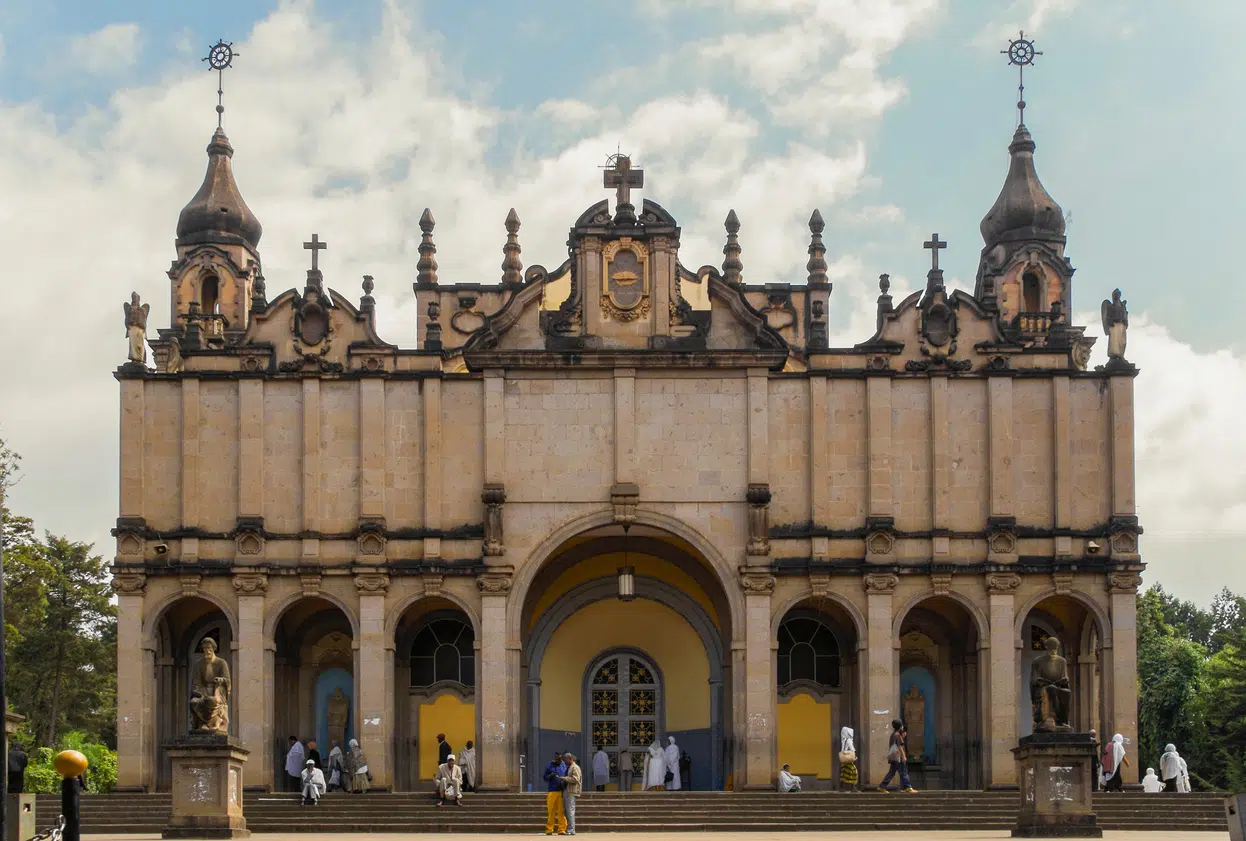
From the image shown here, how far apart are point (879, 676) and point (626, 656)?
6797 millimetres

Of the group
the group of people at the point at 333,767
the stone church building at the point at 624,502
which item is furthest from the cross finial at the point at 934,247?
the group of people at the point at 333,767

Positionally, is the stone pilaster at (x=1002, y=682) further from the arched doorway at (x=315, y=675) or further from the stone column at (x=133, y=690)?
the stone column at (x=133, y=690)

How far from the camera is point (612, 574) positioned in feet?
148

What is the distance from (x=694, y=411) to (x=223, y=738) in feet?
47.9

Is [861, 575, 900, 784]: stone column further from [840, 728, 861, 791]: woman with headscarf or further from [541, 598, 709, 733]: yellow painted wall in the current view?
[541, 598, 709, 733]: yellow painted wall

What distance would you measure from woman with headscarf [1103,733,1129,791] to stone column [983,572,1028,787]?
198 centimetres

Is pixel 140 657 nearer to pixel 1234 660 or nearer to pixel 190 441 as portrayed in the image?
pixel 190 441

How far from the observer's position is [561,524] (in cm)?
4184

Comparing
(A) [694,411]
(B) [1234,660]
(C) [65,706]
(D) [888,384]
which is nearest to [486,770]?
(A) [694,411]

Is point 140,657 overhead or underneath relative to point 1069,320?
underneath

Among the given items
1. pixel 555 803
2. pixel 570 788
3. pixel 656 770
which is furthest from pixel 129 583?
pixel 570 788

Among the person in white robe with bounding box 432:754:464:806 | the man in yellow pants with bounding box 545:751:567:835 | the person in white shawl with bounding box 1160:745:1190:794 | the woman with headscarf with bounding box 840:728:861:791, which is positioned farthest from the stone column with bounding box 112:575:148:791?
the person in white shawl with bounding box 1160:745:1190:794

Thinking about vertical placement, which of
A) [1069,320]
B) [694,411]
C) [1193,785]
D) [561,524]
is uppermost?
[1069,320]

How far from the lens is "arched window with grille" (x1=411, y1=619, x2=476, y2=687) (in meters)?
44.4
